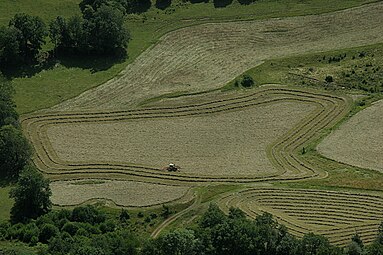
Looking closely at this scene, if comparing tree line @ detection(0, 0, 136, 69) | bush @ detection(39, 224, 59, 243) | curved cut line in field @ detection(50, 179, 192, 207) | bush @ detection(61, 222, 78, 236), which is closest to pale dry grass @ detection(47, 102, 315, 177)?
curved cut line in field @ detection(50, 179, 192, 207)

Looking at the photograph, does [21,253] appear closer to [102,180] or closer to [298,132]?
[102,180]

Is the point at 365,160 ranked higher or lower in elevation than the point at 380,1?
lower

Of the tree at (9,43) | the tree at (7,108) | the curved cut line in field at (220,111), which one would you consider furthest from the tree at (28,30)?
the curved cut line in field at (220,111)

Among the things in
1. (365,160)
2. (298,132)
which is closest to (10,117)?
(298,132)

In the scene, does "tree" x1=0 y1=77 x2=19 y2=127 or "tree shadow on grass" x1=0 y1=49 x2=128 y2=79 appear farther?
"tree shadow on grass" x1=0 y1=49 x2=128 y2=79

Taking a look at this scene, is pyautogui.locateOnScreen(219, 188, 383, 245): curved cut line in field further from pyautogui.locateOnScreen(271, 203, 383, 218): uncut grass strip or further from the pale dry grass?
the pale dry grass

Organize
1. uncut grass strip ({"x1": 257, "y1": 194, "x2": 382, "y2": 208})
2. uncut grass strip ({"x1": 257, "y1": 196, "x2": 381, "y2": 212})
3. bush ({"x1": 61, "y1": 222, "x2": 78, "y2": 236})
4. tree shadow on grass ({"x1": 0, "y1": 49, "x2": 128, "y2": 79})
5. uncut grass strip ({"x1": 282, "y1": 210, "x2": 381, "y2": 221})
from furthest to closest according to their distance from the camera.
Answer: tree shadow on grass ({"x1": 0, "y1": 49, "x2": 128, "y2": 79}) → uncut grass strip ({"x1": 257, "y1": 194, "x2": 382, "y2": 208}) → uncut grass strip ({"x1": 257, "y1": 196, "x2": 381, "y2": 212}) → uncut grass strip ({"x1": 282, "y1": 210, "x2": 381, "y2": 221}) → bush ({"x1": 61, "y1": 222, "x2": 78, "y2": 236})

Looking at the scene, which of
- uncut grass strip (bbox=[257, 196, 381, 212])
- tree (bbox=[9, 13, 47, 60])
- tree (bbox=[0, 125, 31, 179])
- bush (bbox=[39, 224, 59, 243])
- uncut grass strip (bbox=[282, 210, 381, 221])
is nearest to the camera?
bush (bbox=[39, 224, 59, 243])
